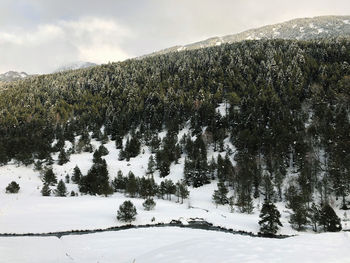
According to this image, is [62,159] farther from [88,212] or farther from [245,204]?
[245,204]

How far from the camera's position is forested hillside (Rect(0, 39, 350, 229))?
7831cm

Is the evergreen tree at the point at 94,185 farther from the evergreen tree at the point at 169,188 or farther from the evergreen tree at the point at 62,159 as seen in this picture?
the evergreen tree at the point at 62,159

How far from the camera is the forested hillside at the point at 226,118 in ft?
257

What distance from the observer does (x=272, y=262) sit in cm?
908

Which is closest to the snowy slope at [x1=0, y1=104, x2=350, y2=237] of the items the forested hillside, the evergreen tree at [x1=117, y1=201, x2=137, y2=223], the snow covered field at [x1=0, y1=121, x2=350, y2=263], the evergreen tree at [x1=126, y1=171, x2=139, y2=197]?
→ the snow covered field at [x1=0, y1=121, x2=350, y2=263]

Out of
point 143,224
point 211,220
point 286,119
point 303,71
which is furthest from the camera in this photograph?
point 303,71

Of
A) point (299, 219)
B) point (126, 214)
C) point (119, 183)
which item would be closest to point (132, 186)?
point (119, 183)

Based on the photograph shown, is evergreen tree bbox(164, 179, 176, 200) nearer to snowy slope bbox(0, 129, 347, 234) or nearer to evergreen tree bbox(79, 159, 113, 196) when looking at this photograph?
snowy slope bbox(0, 129, 347, 234)

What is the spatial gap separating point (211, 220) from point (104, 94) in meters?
141

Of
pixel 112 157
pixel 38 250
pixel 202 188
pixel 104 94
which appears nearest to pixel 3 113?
pixel 104 94

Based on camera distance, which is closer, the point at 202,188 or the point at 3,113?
the point at 202,188

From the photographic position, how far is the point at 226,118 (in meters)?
116

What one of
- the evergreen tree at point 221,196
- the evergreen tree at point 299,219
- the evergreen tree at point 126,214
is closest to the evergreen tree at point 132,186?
the evergreen tree at point 126,214

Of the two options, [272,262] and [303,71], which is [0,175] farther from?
[303,71]
